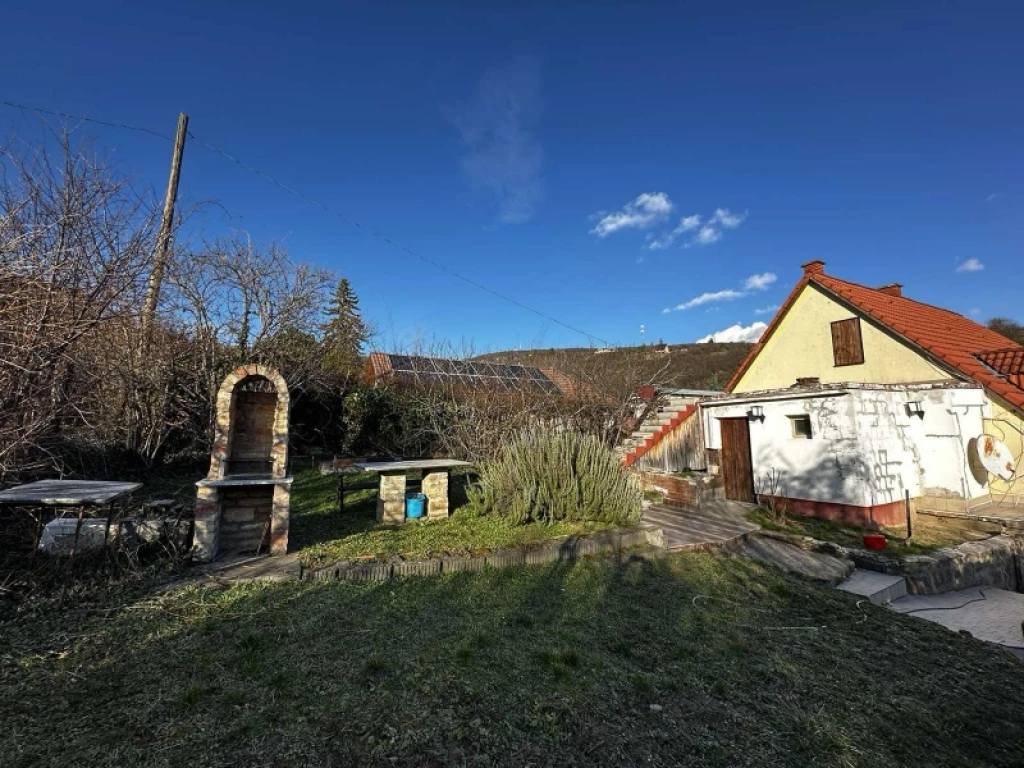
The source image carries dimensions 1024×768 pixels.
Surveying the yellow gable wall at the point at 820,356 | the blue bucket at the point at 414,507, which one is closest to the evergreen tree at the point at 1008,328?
the yellow gable wall at the point at 820,356

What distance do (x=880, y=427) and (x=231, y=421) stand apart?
1062 centimetres

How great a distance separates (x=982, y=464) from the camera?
8008mm

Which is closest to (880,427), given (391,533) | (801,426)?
(801,426)

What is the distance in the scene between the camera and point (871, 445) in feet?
25.5

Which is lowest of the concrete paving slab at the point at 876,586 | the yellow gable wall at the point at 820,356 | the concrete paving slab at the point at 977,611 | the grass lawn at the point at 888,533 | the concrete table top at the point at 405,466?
the concrete paving slab at the point at 977,611

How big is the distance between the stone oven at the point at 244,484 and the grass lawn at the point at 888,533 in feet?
25.0

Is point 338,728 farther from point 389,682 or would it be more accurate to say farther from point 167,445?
point 167,445

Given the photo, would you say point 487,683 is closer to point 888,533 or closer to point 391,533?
point 391,533

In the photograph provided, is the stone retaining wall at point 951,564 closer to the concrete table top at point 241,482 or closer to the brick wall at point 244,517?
the concrete table top at point 241,482

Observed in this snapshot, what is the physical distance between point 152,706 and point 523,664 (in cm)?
234

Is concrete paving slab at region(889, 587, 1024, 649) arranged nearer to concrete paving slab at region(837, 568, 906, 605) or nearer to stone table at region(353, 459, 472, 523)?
concrete paving slab at region(837, 568, 906, 605)

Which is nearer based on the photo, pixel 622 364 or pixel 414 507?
pixel 414 507

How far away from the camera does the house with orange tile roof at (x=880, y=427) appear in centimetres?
782

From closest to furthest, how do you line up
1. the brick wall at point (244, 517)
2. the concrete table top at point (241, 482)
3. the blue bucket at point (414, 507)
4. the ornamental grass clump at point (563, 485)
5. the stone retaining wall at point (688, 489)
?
1. the concrete table top at point (241, 482)
2. the brick wall at point (244, 517)
3. the ornamental grass clump at point (563, 485)
4. the blue bucket at point (414, 507)
5. the stone retaining wall at point (688, 489)
